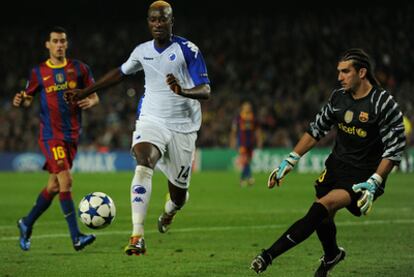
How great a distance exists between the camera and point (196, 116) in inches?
396

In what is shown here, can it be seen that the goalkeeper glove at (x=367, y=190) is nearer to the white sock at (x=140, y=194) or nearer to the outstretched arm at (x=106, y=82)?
the white sock at (x=140, y=194)

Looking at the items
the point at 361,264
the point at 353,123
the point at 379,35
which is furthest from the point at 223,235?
the point at 379,35

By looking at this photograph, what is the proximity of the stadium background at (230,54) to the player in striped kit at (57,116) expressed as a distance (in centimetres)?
2335

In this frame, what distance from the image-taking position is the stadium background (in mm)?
36000

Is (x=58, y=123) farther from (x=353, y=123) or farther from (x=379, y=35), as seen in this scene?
(x=379, y=35)

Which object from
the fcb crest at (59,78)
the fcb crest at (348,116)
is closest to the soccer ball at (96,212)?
the fcb crest at (59,78)

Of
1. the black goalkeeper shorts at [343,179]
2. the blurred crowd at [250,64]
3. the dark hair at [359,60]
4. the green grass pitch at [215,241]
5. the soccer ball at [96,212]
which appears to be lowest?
the blurred crowd at [250,64]

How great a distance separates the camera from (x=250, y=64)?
41094 millimetres

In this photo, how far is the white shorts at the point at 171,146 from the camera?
938 cm

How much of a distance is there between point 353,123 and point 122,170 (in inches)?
1096

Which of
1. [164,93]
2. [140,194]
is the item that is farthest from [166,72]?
[140,194]

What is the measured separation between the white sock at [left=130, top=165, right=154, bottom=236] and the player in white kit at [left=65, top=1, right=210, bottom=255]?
136 millimetres

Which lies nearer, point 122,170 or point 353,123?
point 353,123

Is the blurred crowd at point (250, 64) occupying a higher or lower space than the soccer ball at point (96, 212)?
lower
